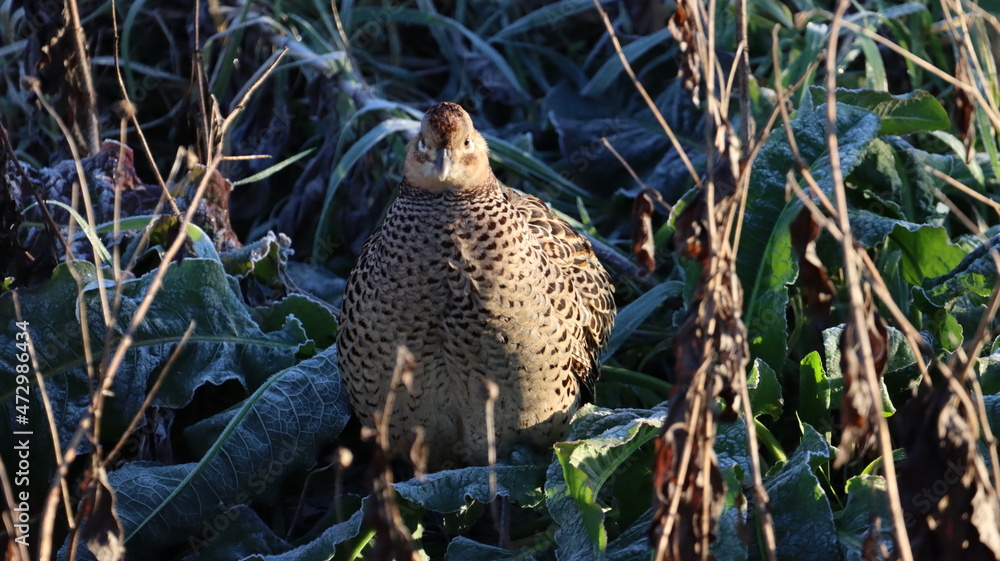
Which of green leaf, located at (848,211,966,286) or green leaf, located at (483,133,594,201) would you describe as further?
green leaf, located at (483,133,594,201)

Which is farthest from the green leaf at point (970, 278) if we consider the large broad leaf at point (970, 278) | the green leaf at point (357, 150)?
the green leaf at point (357, 150)

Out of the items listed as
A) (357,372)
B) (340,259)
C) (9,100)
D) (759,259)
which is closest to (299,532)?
(357,372)

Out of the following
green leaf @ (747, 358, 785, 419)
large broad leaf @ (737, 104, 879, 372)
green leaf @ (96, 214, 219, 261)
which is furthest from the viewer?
green leaf @ (96, 214, 219, 261)

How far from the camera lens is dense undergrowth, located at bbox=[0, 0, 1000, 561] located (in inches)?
88.1

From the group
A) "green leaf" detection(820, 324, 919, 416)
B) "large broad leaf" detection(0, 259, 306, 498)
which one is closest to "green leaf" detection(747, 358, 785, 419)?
"green leaf" detection(820, 324, 919, 416)

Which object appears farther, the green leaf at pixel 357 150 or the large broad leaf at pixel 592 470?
the green leaf at pixel 357 150

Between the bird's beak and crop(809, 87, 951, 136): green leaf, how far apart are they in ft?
4.08

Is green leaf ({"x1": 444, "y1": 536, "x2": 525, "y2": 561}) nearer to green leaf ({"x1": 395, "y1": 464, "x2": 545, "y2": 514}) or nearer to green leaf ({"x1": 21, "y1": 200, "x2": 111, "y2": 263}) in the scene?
green leaf ({"x1": 395, "y1": 464, "x2": 545, "y2": 514})

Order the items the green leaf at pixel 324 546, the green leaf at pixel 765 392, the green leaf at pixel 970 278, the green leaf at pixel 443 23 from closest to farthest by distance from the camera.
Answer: the green leaf at pixel 324 546, the green leaf at pixel 765 392, the green leaf at pixel 970 278, the green leaf at pixel 443 23

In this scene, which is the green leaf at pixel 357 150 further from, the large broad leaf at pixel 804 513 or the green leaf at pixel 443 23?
the large broad leaf at pixel 804 513

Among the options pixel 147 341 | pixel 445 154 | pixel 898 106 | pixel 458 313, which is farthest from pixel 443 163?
pixel 898 106

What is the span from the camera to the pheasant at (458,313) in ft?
8.14

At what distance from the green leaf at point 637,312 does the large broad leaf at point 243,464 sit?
807mm

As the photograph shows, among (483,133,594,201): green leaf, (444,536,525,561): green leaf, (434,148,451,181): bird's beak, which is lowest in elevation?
(444,536,525,561): green leaf
